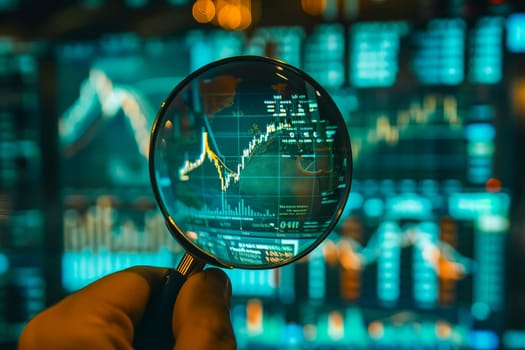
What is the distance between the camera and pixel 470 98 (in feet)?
3.88

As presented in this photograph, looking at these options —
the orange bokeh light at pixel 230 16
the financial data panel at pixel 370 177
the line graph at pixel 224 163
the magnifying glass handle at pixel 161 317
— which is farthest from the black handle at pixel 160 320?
the orange bokeh light at pixel 230 16

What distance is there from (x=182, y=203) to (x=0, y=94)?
1.15 metres

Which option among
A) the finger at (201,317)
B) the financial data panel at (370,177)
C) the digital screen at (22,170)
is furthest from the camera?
the digital screen at (22,170)

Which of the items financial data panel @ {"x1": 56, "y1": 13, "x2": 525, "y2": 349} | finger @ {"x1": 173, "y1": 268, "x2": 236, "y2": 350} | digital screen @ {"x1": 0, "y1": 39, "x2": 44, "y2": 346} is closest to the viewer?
finger @ {"x1": 173, "y1": 268, "x2": 236, "y2": 350}

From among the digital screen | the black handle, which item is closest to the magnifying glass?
the black handle

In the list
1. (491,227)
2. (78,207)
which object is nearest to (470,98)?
(491,227)

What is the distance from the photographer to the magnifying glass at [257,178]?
1.56 feet

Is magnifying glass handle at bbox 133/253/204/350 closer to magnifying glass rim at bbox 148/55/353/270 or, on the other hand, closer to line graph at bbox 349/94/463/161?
magnifying glass rim at bbox 148/55/353/270

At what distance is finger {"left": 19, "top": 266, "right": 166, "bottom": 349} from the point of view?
1.49 feet

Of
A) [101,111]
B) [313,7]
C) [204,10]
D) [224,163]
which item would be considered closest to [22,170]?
[101,111]

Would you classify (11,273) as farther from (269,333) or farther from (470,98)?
(470,98)

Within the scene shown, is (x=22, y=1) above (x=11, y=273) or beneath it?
above

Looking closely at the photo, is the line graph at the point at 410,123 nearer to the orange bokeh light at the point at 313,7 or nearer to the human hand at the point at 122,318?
the orange bokeh light at the point at 313,7

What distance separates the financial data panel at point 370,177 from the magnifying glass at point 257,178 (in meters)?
0.77
